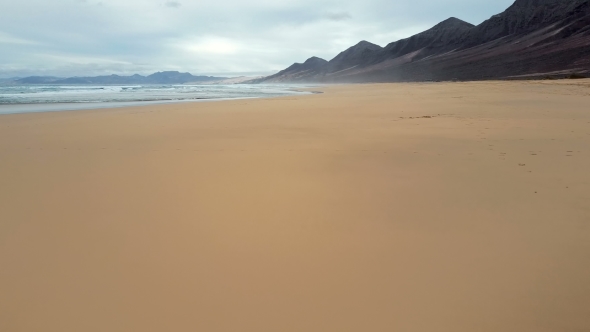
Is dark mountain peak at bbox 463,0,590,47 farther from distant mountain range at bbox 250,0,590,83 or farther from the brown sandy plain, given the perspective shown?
the brown sandy plain

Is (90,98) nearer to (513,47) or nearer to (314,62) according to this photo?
(513,47)

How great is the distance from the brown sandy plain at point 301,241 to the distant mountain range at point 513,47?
3814 centimetres

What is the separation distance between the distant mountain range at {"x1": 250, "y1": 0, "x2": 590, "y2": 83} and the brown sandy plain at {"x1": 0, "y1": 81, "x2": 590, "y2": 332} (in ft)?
125

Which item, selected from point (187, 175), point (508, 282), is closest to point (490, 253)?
→ point (508, 282)

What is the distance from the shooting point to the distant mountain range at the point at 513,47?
48.6 m

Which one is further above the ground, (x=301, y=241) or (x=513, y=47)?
(x=513, y=47)

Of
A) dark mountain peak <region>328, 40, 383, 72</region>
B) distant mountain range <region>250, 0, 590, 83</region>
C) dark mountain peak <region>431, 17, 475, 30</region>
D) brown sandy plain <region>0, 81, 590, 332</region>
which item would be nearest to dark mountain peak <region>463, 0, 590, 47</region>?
distant mountain range <region>250, 0, 590, 83</region>

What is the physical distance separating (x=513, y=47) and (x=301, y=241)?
80892mm

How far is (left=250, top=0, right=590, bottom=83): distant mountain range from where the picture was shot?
48.6 meters

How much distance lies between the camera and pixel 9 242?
2373 millimetres

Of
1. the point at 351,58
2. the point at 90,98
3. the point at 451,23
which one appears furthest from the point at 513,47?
the point at 351,58

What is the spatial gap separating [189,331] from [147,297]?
36 cm

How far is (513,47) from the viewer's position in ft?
219

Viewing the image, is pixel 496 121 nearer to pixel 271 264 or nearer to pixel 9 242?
pixel 271 264
